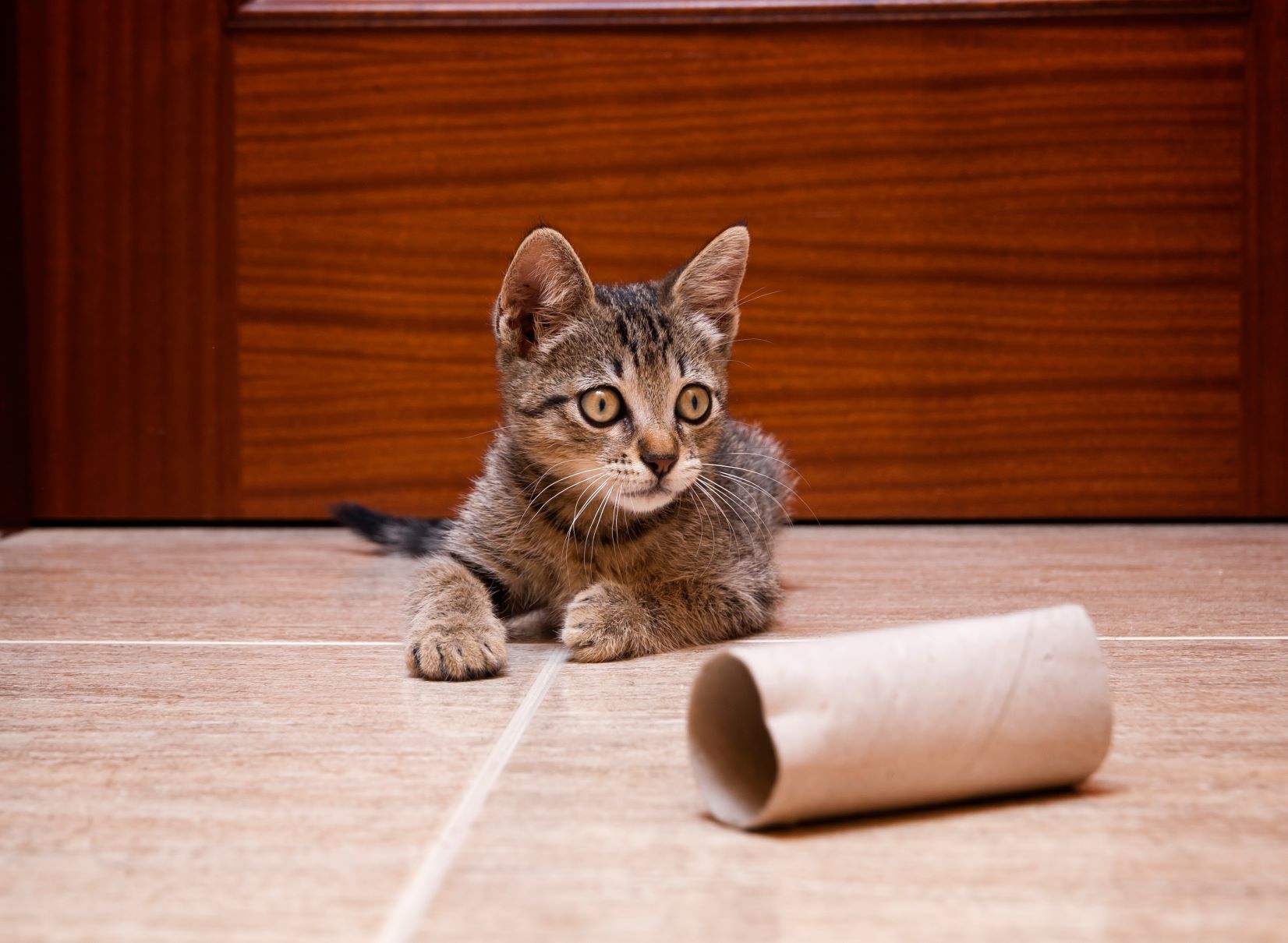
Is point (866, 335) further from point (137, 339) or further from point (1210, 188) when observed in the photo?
point (137, 339)

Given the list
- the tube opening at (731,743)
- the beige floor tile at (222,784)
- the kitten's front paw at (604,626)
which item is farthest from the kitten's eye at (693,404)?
the tube opening at (731,743)

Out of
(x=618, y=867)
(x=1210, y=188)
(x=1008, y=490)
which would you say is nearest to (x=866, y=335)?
(x=1008, y=490)

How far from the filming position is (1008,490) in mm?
3016

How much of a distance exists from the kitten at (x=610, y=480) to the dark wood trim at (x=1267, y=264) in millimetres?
1547

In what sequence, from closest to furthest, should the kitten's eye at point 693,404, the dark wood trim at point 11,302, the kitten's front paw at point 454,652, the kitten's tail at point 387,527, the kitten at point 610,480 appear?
the kitten's front paw at point 454,652 → the kitten at point 610,480 → the kitten's eye at point 693,404 → the kitten's tail at point 387,527 → the dark wood trim at point 11,302

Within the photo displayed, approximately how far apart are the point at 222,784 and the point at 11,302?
86.1 inches

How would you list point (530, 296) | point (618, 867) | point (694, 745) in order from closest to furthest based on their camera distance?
1. point (618, 867)
2. point (694, 745)
3. point (530, 296)

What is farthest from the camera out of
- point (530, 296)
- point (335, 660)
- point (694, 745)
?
point (530, 296)

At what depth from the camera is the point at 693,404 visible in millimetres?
1895

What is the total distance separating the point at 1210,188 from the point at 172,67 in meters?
2.41

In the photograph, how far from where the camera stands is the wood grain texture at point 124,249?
289 cm

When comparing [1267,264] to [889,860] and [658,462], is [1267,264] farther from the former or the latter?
[889,860]

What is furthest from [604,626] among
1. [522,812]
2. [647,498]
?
[522,812]

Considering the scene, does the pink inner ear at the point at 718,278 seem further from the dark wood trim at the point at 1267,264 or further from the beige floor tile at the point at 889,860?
the dark wood trim at the point at 1267,264
